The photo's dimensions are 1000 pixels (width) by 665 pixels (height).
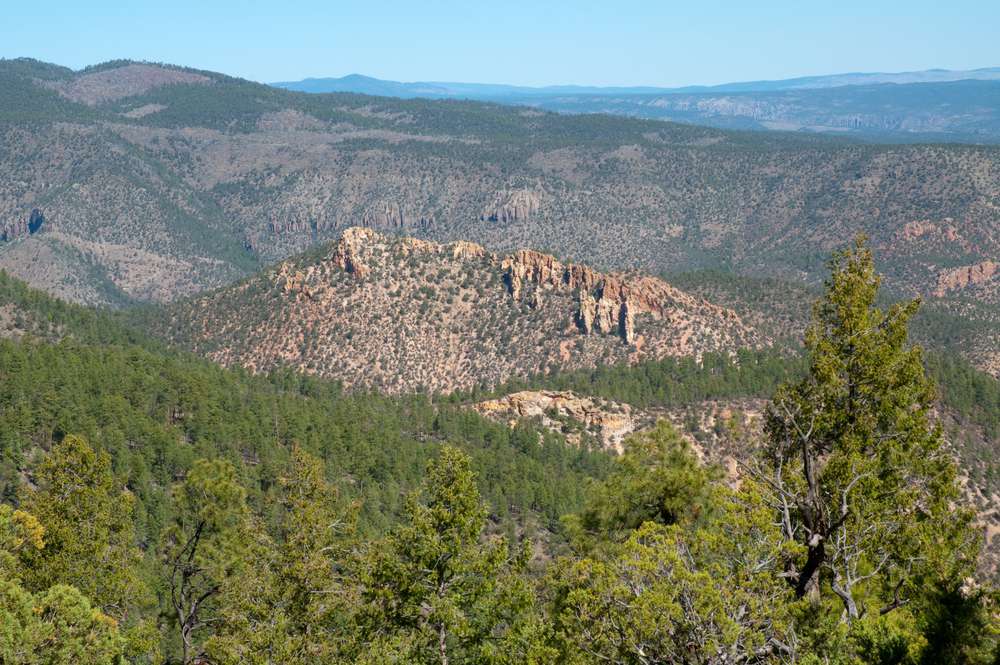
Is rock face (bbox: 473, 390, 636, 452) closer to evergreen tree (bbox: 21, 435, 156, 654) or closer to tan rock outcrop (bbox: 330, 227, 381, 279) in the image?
tan rock outcrop (bbox: 330, 227, 381, 279)

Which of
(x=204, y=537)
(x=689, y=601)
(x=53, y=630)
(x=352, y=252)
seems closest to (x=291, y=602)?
(x=53, y=630)

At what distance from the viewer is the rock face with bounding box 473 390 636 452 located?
103562mm

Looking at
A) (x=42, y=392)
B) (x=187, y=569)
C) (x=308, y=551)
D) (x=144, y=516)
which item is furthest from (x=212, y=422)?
(x=308, y=551)

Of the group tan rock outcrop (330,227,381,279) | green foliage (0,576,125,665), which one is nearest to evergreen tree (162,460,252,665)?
green foliage (0,576,125,665)

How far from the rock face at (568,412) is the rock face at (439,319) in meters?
23.7

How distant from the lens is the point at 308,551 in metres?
29.5

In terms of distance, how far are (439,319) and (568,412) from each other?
4655 centimetres

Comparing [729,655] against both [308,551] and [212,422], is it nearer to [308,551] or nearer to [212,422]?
[308,551]

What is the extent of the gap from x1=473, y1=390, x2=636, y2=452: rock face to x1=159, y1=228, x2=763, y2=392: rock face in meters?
23.7

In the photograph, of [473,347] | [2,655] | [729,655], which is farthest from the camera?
[473,347]

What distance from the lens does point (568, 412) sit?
10750 cm

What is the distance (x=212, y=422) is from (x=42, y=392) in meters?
14.8

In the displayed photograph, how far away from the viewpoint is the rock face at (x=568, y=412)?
340ft

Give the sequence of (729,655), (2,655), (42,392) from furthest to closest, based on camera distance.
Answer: (42,392) < (2,655) < (729,655)
